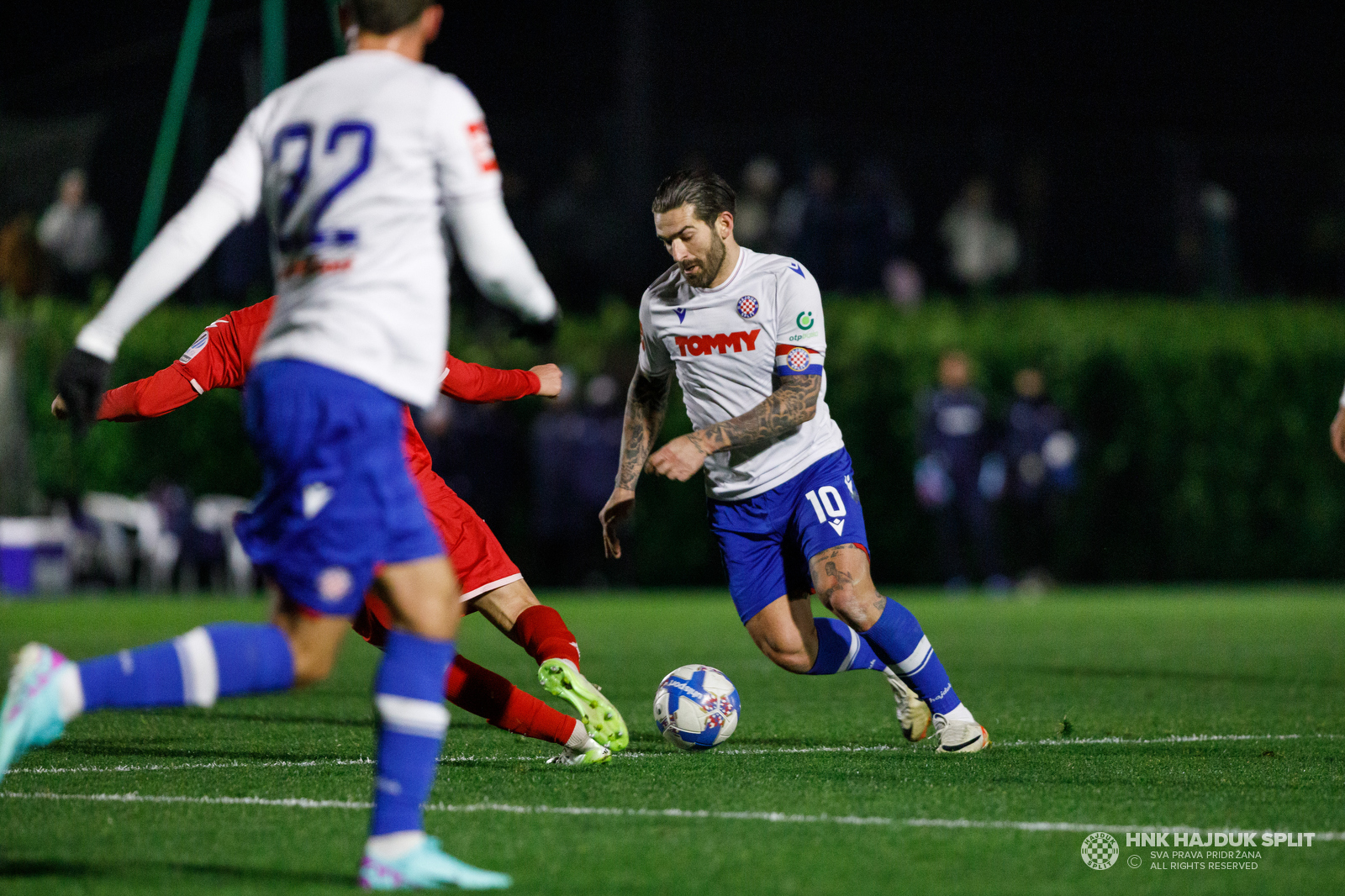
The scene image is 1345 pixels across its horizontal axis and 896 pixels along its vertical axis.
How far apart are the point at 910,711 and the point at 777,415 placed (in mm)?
1365

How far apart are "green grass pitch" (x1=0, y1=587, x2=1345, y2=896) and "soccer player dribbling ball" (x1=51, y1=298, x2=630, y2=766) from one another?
0.18m

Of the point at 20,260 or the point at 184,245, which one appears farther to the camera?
the point at 20,260

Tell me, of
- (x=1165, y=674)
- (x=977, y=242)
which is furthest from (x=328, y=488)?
(x=977, y=242)

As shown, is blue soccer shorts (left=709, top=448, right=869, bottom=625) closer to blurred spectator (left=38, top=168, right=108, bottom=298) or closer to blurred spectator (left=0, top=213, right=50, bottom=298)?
blurred spectator (left=38, top=168, right=108, bottom=298)

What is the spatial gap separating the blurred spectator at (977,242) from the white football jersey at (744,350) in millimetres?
16253

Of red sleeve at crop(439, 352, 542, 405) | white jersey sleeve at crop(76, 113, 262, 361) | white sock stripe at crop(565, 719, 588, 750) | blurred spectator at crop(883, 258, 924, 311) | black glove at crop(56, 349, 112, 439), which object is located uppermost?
white jersey sleeve at crop(76, 113, 262, 361)

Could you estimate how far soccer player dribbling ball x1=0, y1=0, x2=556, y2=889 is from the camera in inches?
166

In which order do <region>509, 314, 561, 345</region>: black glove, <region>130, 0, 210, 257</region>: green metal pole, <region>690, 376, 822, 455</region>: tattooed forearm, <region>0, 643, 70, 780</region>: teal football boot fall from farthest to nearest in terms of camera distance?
1. <region>130, 0, 210, 257</region>: green metal pole
2. <region>690, 376, 822, 455</region>: tattooed forearm
3. <region>509, 314, 561, 345</region>: black glove
4. <region>0, 643, 70, 780</region>: teal football boot

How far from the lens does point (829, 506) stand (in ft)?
22.7

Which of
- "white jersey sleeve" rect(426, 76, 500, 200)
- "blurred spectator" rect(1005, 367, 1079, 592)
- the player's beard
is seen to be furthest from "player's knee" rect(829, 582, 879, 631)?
"blurred spectator" rect(1005, 367, 1079, 592)

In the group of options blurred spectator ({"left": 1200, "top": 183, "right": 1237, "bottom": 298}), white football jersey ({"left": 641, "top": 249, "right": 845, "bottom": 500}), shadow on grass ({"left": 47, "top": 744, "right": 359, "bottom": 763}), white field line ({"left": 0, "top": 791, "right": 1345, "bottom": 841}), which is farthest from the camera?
blurred spectator ({"left": 1200, "top": 183, "right": 1237, "bottom": 298})

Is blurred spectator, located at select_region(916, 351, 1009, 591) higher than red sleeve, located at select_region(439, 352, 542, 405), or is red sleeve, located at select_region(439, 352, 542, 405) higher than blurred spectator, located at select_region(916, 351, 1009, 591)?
red sleeve, located at select_region(439, 352, 542, 405)
